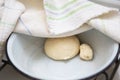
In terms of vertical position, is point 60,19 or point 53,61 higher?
point 60,19

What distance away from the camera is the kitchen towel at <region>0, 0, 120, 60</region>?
0.58 metres

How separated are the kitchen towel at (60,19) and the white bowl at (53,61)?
4 cm

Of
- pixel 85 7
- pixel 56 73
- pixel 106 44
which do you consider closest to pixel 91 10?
pixel 85 7

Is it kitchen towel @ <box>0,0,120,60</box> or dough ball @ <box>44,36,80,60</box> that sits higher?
kitchen towel @ <box>0,0,120,60</box>

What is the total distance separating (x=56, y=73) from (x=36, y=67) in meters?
0.07

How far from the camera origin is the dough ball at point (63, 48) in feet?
2.13

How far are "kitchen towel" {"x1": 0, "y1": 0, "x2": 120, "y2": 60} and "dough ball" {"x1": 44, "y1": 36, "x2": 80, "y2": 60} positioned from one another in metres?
0.06

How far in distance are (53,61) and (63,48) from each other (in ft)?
0.23

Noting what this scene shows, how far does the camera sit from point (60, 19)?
23.1 inches

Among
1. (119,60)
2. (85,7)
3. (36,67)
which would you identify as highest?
(85,7)

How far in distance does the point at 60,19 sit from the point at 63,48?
0.10 meters

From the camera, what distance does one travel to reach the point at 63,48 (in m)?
0.65

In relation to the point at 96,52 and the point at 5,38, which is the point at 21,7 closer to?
the point at 5,38

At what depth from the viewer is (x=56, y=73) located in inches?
25.4
